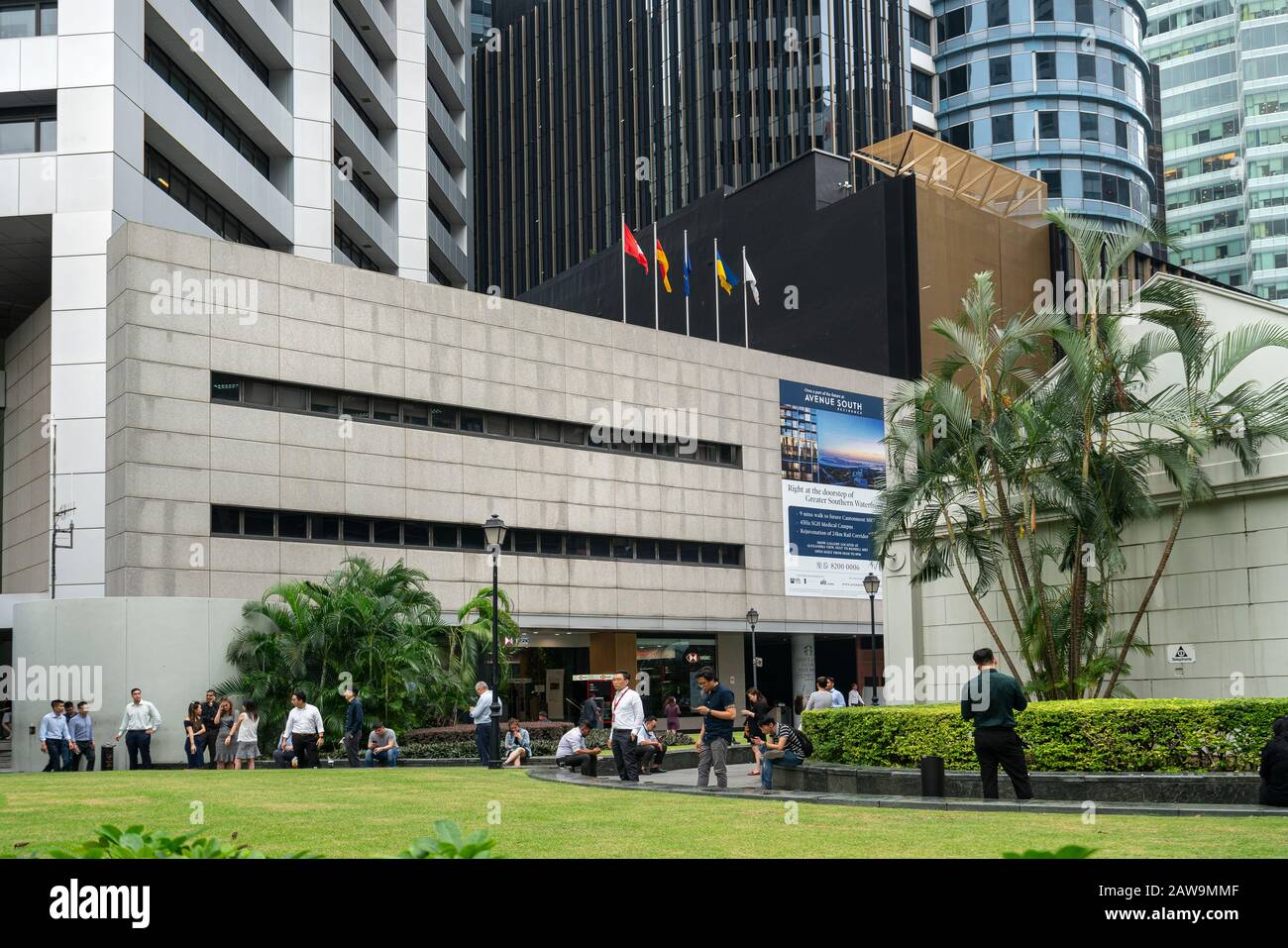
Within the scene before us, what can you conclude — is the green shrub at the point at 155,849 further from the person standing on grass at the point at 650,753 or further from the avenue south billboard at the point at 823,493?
the avenue south billboard at the point at 823,493

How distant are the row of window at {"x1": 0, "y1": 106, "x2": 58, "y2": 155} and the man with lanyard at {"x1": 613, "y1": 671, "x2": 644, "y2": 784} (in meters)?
27.2

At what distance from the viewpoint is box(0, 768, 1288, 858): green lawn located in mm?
10055

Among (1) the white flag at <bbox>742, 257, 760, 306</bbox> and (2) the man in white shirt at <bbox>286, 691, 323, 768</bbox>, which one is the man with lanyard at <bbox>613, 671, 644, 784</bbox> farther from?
(1) the white flag at <bbox>742, 257, 760, 306</bbox>

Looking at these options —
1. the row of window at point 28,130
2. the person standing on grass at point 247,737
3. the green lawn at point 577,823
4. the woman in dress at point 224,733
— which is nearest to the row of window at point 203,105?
the row of window at point 28,130

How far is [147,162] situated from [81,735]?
18453 mm

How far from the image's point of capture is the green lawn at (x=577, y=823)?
1005 cm

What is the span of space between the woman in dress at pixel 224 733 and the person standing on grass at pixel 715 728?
1392 centimetres

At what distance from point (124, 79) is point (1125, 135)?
230ft

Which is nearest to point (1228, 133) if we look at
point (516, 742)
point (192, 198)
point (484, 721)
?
point (192, 198)

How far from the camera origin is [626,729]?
19.1 m

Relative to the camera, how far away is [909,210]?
57844mm

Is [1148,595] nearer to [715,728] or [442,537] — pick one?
[715,728]
